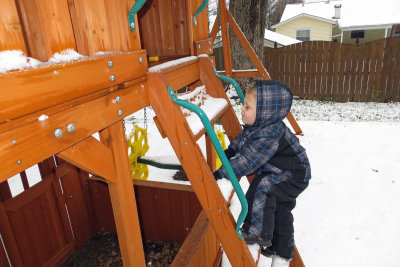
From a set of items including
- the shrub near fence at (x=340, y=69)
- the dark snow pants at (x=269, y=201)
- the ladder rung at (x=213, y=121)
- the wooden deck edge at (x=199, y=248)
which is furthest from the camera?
the shrub near fence at (x=340, y=69)

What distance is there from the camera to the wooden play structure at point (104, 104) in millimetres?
916

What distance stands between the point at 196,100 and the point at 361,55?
29.4 ft

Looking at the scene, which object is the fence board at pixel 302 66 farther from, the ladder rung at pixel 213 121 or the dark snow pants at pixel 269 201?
the dark snow pants at pixel 269 201

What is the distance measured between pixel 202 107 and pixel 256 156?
0.55m

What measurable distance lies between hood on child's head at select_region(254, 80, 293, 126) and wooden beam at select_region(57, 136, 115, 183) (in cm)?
96

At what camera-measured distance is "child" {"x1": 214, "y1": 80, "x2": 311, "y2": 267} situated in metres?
1.83

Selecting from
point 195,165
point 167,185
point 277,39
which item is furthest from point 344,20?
point 195,165

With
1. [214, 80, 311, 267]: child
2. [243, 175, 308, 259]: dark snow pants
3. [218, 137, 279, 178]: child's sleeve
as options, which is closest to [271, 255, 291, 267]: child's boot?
[214, 80, 311, 267]: child

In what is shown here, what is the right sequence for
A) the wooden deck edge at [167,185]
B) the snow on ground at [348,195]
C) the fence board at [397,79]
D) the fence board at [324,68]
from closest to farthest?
the snow on ground at [348,195]
the wooden deck edge at [167,185]
the fence board at [397,79]
the fence board at [324,68]

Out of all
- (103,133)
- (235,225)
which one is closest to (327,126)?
(235,225)

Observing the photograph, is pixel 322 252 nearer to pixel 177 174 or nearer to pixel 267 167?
pixel 267 167

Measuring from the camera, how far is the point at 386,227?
10.7ft

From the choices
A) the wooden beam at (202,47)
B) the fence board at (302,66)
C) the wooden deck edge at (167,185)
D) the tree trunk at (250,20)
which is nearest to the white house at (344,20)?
the fence board at (302,66)

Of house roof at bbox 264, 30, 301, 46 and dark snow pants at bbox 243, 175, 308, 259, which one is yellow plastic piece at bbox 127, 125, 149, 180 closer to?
dark snow pants at bbox 243, 175, 308, 259
